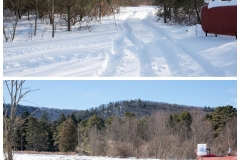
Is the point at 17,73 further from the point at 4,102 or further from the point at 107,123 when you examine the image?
the point at 107,123

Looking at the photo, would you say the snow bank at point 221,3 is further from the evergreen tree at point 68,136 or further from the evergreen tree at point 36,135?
the evergreen tree at point 36,135

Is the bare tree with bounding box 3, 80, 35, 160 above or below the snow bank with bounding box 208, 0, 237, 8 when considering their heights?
below

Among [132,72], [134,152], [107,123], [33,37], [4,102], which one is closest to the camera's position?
[4,102]

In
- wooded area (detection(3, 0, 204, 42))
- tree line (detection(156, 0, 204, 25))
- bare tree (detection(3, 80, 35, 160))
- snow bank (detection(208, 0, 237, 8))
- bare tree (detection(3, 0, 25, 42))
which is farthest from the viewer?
tree line (detection(156, 0, 204, 25))

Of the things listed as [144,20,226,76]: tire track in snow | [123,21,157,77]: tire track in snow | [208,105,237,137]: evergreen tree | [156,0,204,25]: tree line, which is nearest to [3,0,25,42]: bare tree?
[123,21,157,77]: tire track in snow

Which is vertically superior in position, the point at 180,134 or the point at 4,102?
the point at 4,102

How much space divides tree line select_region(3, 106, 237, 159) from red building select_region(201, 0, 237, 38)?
98.2 inches

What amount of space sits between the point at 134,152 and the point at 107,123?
3.37ft

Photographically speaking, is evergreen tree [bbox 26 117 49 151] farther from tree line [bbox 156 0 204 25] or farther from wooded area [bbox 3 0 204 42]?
tree line [bbox 156 0 204 25]

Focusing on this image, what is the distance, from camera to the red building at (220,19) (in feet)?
26.0

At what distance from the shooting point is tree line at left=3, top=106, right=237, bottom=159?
20.0 ft

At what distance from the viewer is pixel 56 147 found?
7105 mm

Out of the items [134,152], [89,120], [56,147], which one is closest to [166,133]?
[134,152]

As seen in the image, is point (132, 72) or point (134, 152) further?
point (134, 152)
